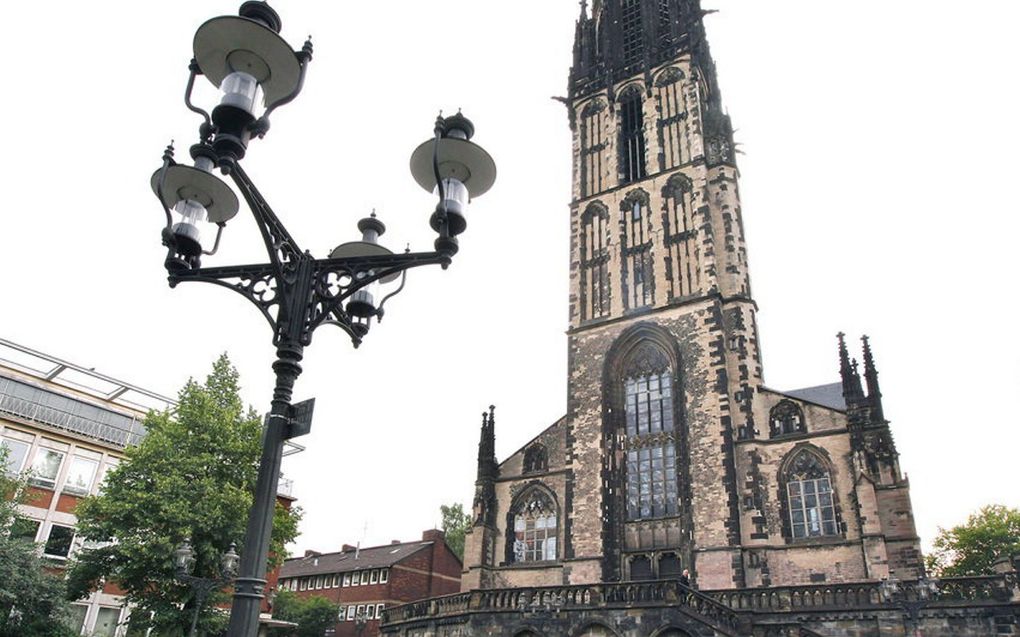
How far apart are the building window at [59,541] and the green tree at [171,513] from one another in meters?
8.62

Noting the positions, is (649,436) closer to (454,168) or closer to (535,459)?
(535,459)

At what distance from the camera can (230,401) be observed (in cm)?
2484

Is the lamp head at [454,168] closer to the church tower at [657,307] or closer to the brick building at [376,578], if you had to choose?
the church tower at [657,307]

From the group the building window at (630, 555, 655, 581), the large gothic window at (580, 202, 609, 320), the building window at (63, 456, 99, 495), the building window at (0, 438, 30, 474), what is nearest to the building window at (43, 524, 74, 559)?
the building window at (63, 456, 99, 495)

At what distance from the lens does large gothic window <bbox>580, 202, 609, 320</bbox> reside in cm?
3541

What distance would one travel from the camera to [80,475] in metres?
30.8

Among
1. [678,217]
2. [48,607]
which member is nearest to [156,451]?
[48,607]

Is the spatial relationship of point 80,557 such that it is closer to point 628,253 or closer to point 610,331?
point 610,331

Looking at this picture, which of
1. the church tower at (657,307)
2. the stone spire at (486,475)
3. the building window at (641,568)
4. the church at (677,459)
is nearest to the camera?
the church at (677,459)

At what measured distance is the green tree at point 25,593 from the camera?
1945 centimetres

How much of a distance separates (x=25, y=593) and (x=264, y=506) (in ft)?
64.1

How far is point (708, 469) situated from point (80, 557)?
73.3 feet

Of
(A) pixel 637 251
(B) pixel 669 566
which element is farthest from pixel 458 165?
(A) pixel 637 251

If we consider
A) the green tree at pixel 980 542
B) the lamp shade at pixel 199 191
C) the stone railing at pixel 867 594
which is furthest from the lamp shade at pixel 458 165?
the green tree at pixel 980 542
